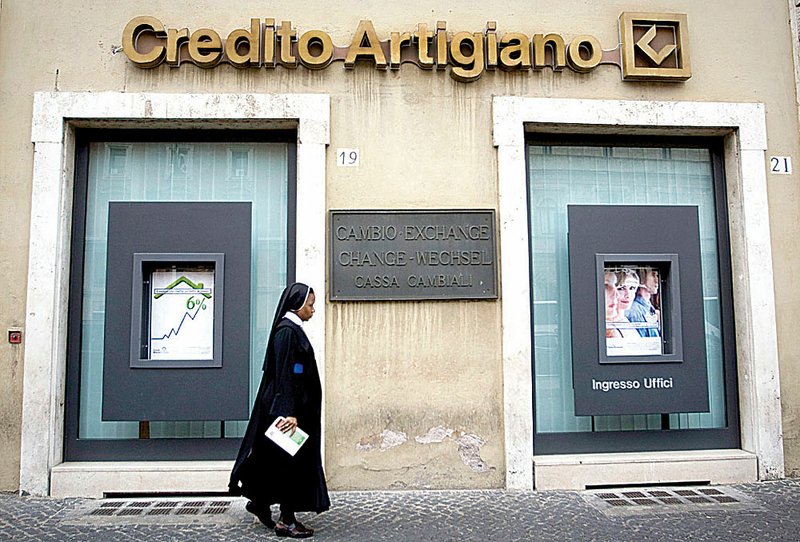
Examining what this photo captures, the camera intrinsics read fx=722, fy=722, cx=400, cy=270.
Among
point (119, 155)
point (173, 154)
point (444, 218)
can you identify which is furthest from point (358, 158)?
point (119, 155)

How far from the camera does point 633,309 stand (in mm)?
6891

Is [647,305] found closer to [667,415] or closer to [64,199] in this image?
[667,415]

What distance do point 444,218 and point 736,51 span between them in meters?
3.33

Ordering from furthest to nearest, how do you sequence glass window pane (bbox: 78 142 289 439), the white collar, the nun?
glass window pane (bbox: 78 142 289 439), the white collar, the nun

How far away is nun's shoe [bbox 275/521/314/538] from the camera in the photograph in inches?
200

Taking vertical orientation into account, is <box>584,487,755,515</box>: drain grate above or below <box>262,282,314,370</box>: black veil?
below

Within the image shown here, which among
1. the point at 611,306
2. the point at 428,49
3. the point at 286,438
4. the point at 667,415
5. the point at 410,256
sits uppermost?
the point at 428,49

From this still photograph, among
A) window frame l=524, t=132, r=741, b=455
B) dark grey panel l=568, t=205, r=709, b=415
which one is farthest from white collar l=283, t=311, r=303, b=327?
dark grey panel l=568, t=205, r=709, b=415

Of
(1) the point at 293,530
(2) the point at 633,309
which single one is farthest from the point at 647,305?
(1) the point at 293,530

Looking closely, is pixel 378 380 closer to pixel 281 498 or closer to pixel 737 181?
pixel 281 498

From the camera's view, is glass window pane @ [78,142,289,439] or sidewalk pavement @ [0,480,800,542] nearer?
sidewalk pavement @ [0,480,800,542]

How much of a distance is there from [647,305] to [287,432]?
3776 mm

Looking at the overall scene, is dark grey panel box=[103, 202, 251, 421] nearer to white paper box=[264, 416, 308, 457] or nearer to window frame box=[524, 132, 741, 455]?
white paper box=[264, 416, 308, 457]

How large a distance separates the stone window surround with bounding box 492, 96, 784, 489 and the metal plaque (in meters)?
0.23
